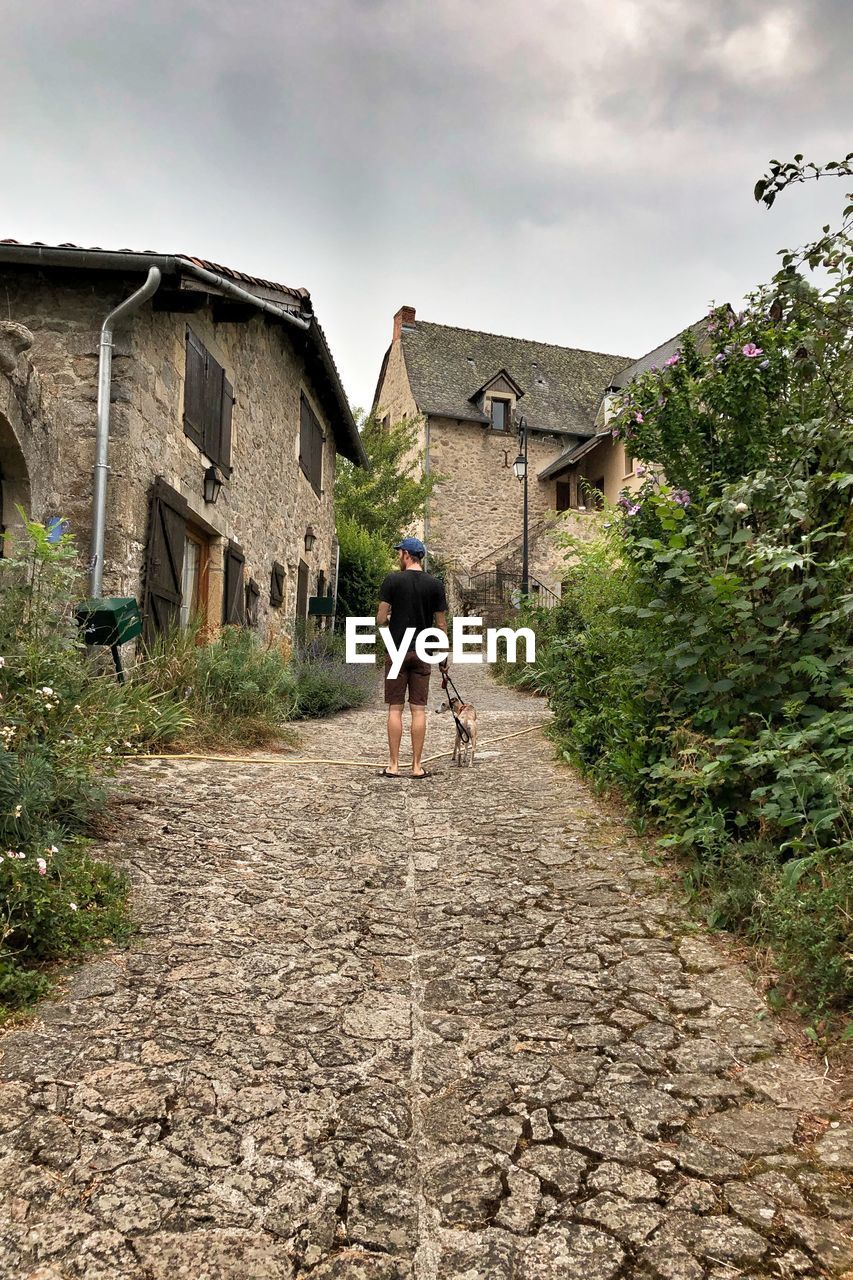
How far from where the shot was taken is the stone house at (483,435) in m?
23.8

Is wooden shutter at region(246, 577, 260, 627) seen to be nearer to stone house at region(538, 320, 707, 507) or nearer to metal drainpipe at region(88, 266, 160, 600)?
metal drainpipe at region(88, 266, 160, 600)

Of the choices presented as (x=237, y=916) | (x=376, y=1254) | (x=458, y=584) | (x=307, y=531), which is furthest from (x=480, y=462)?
(x=376, y=1254)

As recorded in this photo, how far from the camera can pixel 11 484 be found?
6039 mm

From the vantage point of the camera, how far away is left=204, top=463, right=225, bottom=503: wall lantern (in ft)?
28.7

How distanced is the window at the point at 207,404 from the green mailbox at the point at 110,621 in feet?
8.88

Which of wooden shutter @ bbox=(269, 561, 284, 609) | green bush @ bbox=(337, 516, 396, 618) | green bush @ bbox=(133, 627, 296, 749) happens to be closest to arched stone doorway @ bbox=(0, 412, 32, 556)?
green bush @ bbox=(133, 627, 296, 749)

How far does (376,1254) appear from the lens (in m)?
1.79

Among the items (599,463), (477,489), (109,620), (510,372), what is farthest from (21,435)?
(510,372)

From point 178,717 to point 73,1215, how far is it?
487 cm

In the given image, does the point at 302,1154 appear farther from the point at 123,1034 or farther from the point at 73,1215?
the point at 123,1034

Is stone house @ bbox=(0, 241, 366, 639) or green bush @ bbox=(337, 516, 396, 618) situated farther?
green bush @ bbox=(337, 516, 396, 618)

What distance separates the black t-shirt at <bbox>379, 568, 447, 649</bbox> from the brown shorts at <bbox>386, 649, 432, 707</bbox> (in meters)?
0.12

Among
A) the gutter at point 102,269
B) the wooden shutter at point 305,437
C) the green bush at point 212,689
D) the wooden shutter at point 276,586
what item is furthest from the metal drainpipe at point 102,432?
the wooden shutter at point 305,437

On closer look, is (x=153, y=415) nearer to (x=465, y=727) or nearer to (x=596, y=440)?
(x=465, y=727)
